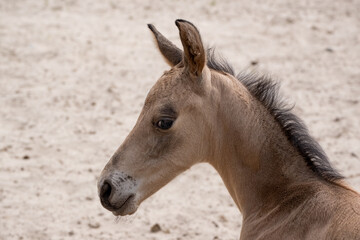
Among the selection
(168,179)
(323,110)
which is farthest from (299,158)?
(323,110)

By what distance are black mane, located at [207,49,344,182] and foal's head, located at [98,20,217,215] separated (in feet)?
1.31

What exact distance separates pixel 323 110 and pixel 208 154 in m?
4.36

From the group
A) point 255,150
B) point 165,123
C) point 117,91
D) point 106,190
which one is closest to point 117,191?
point 106,190

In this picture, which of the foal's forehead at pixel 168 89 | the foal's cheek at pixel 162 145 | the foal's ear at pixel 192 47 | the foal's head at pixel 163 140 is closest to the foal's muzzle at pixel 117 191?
the foal's head at pixel 163 140

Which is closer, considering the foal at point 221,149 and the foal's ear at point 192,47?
the foal's ear at point 192,47

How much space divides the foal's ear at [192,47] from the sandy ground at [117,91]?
1.33 metres

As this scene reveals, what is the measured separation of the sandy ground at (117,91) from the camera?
21.4 ft

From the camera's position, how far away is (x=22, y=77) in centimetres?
912

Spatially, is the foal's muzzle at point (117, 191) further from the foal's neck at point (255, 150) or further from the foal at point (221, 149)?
the foal's neck at point (255, 150)

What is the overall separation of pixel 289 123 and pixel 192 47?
0.88 meters

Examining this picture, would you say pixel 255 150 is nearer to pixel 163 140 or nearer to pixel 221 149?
pixel 221 149

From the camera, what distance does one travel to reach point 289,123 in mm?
4516

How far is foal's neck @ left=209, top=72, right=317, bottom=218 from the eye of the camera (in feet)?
14.6

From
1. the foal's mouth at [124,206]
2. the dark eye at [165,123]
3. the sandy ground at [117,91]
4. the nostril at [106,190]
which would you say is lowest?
the sandy ground at [117,91]
